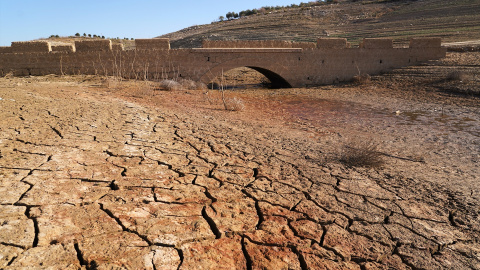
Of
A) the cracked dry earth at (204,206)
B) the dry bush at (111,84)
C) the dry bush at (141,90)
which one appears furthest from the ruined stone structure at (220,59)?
the cracked dry earth at (204,206)

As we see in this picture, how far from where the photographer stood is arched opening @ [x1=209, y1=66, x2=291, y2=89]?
13191 mm

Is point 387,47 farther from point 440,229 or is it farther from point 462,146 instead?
point 440,229

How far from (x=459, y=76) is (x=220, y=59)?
8.32 metres

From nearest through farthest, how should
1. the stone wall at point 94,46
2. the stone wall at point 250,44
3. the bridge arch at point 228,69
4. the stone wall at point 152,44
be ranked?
the stone wall at point 94,46
the stone wall at point 152,44
the bridge arch at point 228,69
the stone wall at point 250,44

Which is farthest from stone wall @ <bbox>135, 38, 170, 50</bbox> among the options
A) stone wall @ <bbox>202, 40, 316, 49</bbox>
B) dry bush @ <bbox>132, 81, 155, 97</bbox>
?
stone wall @ <bbox>202, 40, 316, 49</bbox>

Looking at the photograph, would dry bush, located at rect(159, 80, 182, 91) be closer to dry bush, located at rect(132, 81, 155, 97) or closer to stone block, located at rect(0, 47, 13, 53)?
dry bush, located at rect(132, 81, 155, 97)

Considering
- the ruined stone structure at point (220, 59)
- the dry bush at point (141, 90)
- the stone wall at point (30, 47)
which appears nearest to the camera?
the dry bush at point (141, 90)

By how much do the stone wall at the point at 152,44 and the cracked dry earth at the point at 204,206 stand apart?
6.35 metres

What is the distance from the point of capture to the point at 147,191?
2.89m

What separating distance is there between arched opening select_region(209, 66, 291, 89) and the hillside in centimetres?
973

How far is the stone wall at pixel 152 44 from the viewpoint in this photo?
34.8ft

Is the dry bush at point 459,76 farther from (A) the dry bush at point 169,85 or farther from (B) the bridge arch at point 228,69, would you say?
(A) the dry bush at point 169,85

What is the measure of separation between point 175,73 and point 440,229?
978 centimetres

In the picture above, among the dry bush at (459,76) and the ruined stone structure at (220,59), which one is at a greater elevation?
the ruined stone structure at (220,59)
